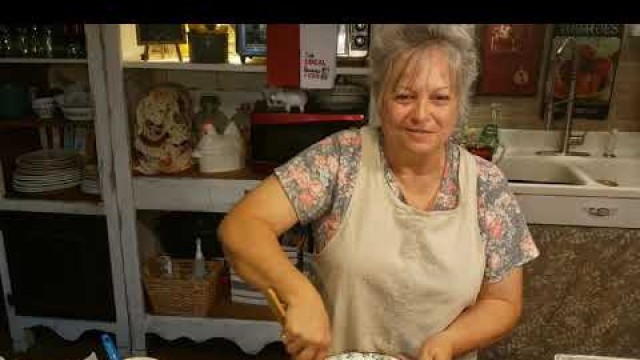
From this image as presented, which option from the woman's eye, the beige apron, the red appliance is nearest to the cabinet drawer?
the red appliance

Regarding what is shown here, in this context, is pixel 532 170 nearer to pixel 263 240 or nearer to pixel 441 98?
pixel 441 98

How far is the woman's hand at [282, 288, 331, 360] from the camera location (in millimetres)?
775

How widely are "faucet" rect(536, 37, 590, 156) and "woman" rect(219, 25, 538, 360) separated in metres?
1.31

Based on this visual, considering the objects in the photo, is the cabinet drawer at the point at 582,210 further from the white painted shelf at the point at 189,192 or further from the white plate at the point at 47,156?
the white plate at the point at 47,156

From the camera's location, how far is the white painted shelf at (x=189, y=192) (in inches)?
79.1

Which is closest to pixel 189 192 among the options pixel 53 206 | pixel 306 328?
pixel 53 206

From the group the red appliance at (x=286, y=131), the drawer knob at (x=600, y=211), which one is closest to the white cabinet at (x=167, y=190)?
the red appliance at (x=286, y=131)

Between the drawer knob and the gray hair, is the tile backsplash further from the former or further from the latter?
the gray hair

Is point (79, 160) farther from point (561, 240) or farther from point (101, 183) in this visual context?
point (561, 240)

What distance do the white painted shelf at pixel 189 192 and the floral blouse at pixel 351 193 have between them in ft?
3.13

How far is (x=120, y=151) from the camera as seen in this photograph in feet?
6.45
